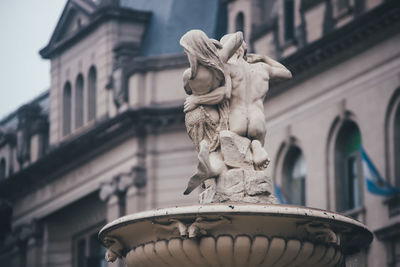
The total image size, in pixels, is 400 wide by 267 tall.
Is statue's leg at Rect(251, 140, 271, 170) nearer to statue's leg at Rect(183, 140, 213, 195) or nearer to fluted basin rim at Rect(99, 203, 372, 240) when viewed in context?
statue's leg at Rect(183, 140, 213, 195)

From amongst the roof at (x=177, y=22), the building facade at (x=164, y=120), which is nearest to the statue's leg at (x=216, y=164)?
the building facade at (x=164, y=120)

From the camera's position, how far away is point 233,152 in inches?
643

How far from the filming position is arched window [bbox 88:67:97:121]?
53250 millimetres

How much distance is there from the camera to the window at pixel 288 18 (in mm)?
44000

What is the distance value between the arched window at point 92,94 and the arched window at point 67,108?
2166 mm

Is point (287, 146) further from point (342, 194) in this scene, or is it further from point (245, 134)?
point (245, 134)

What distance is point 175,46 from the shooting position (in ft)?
163

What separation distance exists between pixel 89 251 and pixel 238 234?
3955 cm

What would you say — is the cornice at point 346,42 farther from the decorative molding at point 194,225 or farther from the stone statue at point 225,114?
the decorative molding at point 194,225

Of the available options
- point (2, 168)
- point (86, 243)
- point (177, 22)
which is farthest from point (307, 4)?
point (2, 168)

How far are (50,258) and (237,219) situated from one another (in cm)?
4245

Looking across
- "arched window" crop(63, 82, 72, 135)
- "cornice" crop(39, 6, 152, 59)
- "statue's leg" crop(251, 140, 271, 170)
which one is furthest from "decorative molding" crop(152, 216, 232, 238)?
"arched window" crop(63, 82, 72, 135)

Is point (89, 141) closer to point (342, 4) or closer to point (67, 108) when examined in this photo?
point (67, 108)

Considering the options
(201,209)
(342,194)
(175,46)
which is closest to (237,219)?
(201,209)
